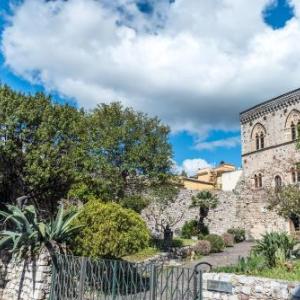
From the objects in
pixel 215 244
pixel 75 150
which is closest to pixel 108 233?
pixel 75 150

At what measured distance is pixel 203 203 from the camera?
34.2 m

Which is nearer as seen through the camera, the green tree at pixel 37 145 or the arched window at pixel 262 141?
the green tree at pixel 37 145

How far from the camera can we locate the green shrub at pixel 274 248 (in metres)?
10.8

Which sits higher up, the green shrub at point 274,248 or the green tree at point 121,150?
the green tree at point 121,150

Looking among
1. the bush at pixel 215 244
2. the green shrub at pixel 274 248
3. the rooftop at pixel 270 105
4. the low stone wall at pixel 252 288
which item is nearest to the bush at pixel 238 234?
the bush at pixel 215 244

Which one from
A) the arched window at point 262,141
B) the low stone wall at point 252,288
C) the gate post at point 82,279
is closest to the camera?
the low stone wall at point 252,288

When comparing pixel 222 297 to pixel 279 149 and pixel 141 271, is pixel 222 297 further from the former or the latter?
pixel 279 149

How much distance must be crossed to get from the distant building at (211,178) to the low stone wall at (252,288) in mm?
41672

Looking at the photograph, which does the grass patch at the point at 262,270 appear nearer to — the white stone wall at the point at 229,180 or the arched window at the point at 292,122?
the arched window at the point at 292,122

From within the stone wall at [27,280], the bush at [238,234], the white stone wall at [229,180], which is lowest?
the stone wall at [27,280]

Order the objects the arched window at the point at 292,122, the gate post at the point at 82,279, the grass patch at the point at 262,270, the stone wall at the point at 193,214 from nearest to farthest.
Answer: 1. the grass patch at the point at 262,270
2. the gate post at the point at 82,279
3. the stone wall at the point at 193,214
4. the arched window at the point at 292,122

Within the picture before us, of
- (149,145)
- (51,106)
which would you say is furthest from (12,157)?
(149,145)

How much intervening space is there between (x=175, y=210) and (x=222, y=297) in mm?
25427

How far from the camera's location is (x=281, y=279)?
8.29m
